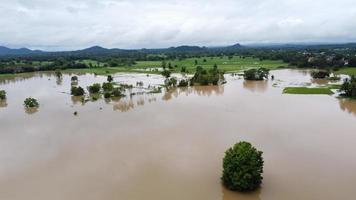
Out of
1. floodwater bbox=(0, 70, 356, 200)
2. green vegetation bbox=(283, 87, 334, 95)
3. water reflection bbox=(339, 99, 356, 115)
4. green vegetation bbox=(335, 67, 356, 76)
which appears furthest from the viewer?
green vegetation bbox=(335, 67, 356, 76)

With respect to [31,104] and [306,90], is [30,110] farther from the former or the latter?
[306,90]

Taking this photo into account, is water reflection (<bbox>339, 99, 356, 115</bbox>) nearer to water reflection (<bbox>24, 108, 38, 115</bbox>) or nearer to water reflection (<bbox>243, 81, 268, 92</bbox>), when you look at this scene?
water reflection (<bbox>243, 81, 268, 92</bbox>)

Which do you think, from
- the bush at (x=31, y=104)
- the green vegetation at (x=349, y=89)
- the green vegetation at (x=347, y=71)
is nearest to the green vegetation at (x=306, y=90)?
the green vegetation at (x=349, y=89)

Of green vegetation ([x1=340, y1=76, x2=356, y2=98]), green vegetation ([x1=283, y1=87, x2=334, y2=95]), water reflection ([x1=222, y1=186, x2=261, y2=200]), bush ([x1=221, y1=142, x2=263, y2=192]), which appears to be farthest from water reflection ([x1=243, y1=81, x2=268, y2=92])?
water reflection ([x1=222, y1=186, x2=261, y2=200])

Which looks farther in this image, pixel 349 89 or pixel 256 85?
pixel 256 85

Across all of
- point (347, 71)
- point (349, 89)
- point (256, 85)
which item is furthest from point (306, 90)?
point (347, 71)

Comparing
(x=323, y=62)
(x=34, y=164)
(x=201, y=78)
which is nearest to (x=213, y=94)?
(x=201, y=78)
